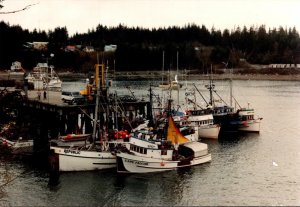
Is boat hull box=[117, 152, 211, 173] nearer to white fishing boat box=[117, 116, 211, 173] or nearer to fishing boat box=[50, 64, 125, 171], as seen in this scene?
white fishing boat box=[117, 116, 211, 173]

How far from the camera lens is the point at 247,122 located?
66938 mm

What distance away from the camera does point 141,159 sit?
1654 inches

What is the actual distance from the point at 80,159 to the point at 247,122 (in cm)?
3160

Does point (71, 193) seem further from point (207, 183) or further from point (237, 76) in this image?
point (237, 76)

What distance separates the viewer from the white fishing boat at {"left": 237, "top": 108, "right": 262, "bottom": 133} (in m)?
66.8

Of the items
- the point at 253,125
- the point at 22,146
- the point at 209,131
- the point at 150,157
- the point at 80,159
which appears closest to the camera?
the point at 80,159

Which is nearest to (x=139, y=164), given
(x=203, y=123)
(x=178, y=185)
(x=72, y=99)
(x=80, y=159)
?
(x=178, y=185)

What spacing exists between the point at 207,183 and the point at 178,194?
147 inches

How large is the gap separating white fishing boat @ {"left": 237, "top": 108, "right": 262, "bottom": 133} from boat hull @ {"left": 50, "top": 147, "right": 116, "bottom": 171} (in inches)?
1162

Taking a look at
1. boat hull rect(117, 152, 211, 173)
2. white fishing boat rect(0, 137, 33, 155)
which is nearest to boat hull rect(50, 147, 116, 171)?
boat hull rect(117, 152, 211, 173)

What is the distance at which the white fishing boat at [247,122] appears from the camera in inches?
2628

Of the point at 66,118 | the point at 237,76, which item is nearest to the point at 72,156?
the point at 66,118

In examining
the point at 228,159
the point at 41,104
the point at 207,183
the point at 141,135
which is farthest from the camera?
the point at 41,104

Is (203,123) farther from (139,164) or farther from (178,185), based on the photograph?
(178,185)
